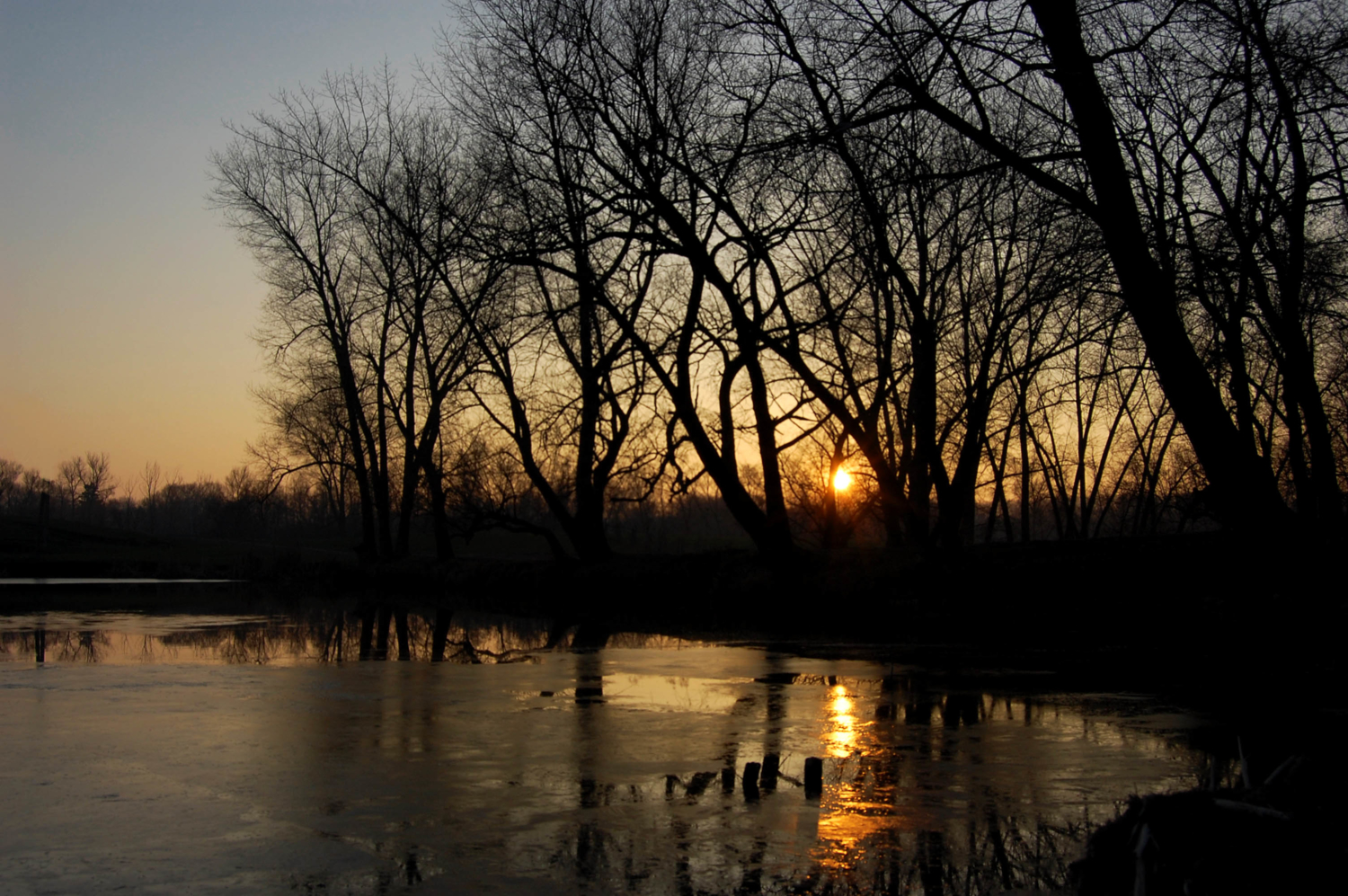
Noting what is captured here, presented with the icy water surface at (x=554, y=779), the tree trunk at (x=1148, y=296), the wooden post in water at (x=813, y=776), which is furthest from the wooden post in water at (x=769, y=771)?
the tree trunk at (x=1148, y=296)

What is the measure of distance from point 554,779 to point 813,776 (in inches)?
56.4

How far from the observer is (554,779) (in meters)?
6.18

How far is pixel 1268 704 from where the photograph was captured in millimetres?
8781

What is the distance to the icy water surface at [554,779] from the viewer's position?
14.8 ft

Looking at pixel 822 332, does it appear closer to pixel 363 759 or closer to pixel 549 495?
pixel 549 495

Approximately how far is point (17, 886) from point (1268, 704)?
335 inches

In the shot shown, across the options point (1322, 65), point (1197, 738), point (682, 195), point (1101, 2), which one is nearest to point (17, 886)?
point (1197, 738)

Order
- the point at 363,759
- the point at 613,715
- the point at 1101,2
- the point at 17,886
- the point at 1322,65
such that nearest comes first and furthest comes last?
1. the point at 17,886
2. the point at 363,759
3. the point at 613,715
4. the point at 1101,2
5. the point at 1322,65

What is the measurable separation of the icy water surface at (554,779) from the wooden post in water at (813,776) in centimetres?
8

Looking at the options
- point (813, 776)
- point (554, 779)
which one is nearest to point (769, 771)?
point (813, 776)

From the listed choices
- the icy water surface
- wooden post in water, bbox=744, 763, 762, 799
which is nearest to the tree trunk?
the icy water surface

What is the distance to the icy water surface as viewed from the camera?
4.50 metres

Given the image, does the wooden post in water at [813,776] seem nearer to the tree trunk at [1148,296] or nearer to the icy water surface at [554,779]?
the icy water surface at [554,779]

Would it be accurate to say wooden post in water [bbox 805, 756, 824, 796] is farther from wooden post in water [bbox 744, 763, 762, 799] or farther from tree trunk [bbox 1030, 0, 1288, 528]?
tree trunk [bbox 1030, 0, 1288, 528]
